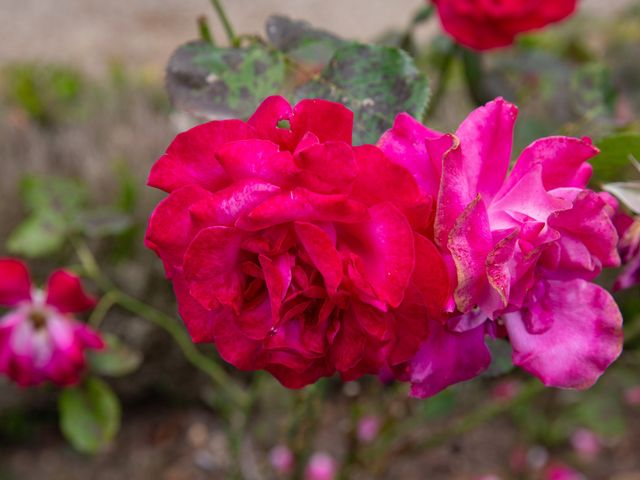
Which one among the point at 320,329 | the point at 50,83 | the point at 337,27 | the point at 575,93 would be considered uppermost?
the point at 320,329

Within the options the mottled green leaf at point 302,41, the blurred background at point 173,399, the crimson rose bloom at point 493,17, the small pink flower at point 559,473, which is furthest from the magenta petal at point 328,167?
the small pink flower at point 559,473

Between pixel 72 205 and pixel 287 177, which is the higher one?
pixel 287 177

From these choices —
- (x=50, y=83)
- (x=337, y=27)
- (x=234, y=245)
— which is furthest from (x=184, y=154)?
(x=337, y=27)

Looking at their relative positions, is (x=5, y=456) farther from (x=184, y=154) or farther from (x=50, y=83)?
(x=184, y=154)

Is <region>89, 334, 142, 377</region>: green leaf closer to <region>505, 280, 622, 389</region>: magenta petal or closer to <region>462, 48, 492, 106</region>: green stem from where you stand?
<region>462, 48, 492, 106</region>: green stem

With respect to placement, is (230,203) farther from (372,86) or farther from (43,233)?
(43,233)

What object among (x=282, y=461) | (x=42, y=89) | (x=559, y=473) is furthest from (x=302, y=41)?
(x=42, y=89)

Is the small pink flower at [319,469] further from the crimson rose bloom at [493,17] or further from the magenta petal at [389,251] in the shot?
the magenta petal at [389,251]

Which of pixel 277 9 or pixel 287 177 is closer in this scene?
pixel 287 177
